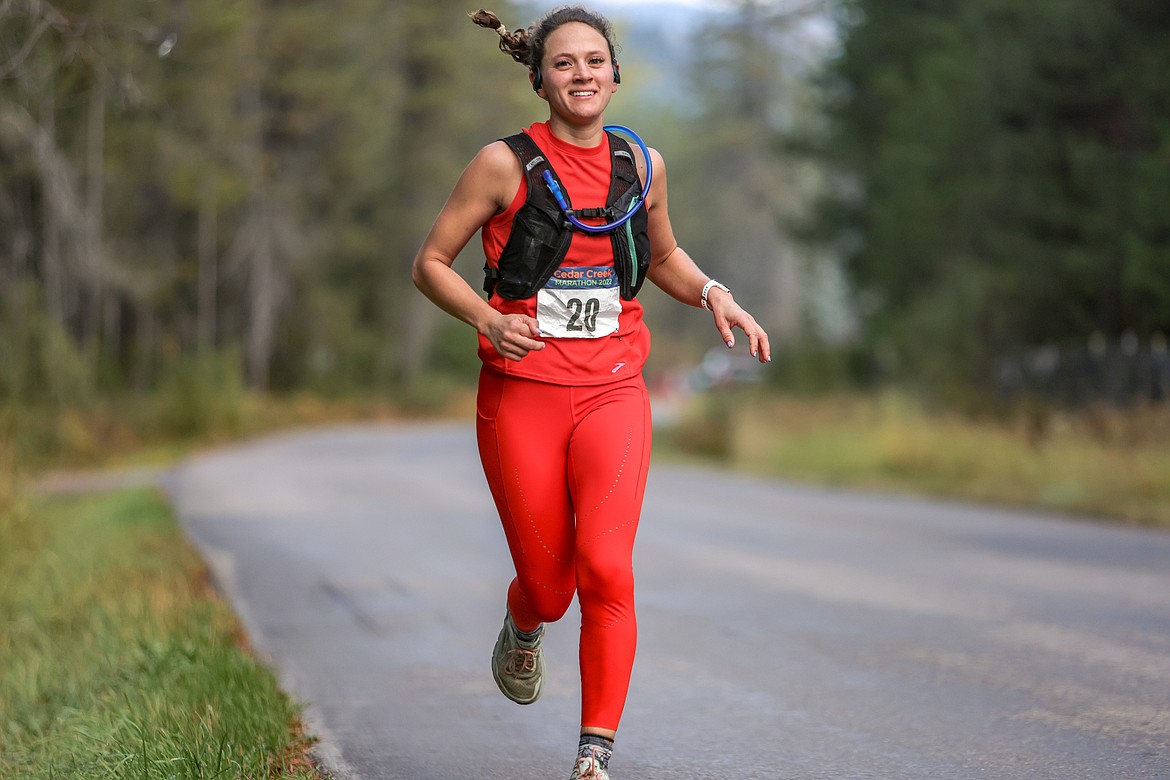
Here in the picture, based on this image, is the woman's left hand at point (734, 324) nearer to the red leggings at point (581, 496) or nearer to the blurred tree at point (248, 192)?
the red leggings at point (581, 496)

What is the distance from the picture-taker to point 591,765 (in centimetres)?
473

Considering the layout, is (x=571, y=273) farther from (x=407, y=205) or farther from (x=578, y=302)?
(x=407, y=205)

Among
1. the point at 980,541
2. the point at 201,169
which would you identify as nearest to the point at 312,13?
the point at 201,169

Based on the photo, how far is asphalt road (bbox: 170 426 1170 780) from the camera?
6.06 m

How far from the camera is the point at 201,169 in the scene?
36.3 m

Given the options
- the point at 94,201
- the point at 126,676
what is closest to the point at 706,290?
the point at 126,676

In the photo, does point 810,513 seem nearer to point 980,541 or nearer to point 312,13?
point 980,541

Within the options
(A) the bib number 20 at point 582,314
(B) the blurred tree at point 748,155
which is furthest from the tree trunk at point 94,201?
(B) the blurred tree at point 748,155

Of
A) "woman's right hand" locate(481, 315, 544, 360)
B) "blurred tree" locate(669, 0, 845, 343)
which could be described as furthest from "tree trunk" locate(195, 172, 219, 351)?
"woman's right hand" locate(481, 315, 544, 360)

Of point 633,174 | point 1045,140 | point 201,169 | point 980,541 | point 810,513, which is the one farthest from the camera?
point 201,169

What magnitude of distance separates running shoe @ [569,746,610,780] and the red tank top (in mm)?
1040

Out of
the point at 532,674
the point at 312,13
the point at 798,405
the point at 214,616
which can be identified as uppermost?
the point at 312,13

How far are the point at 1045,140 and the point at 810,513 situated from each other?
33.1 ft

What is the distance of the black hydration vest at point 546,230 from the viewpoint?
4.89 m
